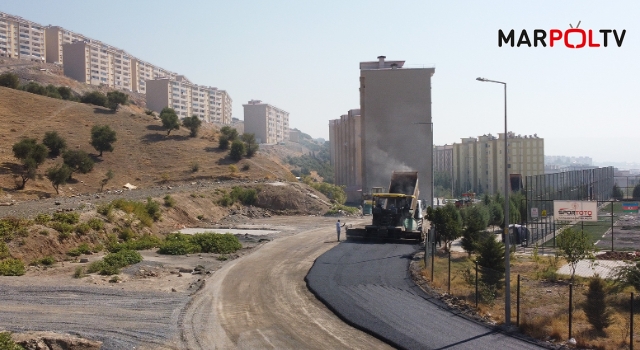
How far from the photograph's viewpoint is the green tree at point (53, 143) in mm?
58938

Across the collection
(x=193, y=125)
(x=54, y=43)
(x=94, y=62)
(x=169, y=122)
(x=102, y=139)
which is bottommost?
(x=102, y=139)

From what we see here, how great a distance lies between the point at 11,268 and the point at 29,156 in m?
32.2

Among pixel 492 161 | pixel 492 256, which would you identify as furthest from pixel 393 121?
pixel 492 256

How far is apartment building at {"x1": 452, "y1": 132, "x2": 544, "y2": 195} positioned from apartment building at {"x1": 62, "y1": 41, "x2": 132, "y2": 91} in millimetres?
91076

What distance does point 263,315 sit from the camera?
16.8 metres

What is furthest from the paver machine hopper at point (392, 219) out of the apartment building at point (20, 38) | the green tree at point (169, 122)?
A: the apartment building at point (20, 38)

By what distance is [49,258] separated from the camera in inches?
950

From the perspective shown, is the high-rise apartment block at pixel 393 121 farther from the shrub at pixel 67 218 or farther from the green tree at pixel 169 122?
the shrub at pixel 67 218

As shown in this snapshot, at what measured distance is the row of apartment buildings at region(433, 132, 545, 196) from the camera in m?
66.2

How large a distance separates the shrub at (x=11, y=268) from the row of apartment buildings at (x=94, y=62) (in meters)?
123

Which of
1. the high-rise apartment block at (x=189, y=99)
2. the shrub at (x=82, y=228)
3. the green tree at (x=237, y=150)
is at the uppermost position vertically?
the high-rise apartment block at (x=189, y=99)

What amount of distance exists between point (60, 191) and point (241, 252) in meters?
28.0

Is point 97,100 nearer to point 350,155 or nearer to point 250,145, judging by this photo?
point 250,145

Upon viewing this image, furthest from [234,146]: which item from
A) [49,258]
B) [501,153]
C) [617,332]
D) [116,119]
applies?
[617,332]
